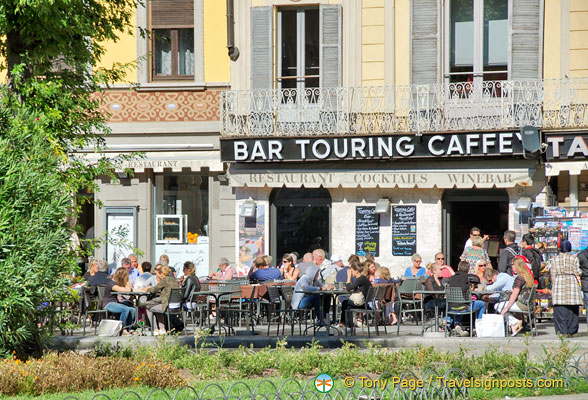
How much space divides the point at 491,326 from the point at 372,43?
9.10 metres

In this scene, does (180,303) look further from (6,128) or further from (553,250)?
(553,250)

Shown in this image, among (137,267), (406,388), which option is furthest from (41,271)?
(137,267)

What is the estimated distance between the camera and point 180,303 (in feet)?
59.1

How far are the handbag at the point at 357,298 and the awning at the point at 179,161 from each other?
7769mm

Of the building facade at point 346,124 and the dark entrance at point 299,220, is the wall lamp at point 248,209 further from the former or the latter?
the dark entrance at point 299,220

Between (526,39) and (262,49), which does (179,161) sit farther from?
(526,39)

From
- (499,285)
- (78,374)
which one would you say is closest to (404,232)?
(499,285)

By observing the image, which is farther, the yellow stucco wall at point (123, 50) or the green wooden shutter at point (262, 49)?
the yellow stucco wall at point (123, 50)

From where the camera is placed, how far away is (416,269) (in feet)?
71.2

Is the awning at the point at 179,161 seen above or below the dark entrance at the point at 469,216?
above

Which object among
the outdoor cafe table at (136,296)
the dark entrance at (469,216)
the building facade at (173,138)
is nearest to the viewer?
the outdoor cafe table at (136,296)

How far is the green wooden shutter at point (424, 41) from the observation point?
2358 centimetres

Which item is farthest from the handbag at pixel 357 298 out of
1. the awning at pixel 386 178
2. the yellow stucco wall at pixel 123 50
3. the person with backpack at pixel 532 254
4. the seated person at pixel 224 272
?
the yellow stucco wall at pixel 123 50

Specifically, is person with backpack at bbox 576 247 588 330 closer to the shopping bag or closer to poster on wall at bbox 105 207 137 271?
the shopping bag
